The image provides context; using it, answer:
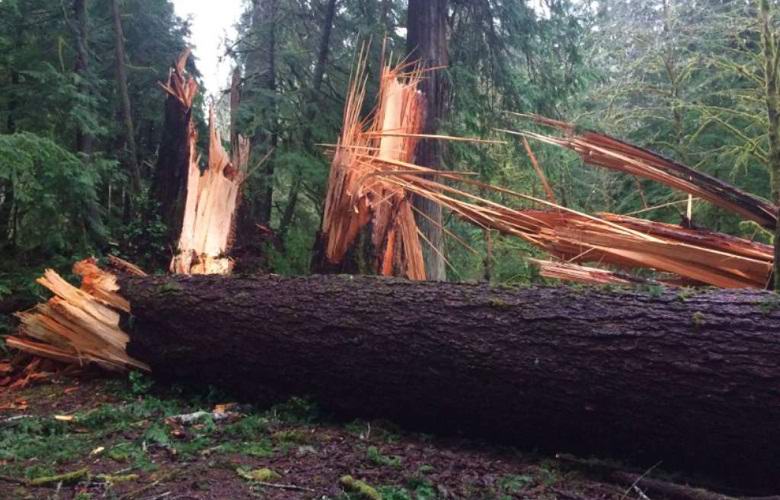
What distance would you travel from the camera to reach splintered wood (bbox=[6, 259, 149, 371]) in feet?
17.7

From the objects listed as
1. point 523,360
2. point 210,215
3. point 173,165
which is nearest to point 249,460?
point 523,360

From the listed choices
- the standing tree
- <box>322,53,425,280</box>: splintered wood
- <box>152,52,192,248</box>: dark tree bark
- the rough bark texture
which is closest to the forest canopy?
<box>152,52,192,248</box>: dark tree bark

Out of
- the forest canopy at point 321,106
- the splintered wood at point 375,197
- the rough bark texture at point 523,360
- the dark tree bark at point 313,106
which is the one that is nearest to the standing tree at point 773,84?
the forest canopy at point 321,106

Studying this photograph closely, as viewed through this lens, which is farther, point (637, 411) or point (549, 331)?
point (549, 331)

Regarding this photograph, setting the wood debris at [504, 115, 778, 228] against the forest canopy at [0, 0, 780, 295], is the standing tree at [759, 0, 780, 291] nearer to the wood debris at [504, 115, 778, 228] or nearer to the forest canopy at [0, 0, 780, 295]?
the wood debris at [504, 115, 778, 228]

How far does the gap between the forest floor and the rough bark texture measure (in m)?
0.23

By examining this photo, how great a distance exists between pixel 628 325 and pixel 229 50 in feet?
32.1

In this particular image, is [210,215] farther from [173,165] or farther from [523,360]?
[523,360]

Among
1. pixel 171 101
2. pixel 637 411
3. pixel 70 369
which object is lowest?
pixel 70 369

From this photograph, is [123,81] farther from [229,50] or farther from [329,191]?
[329,191]

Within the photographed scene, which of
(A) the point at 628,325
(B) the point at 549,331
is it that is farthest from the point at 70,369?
(A) the point at 628,325

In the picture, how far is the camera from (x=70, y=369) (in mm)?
5707

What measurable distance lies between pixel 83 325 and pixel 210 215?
2.01m

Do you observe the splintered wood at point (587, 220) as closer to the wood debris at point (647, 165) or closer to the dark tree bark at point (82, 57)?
the wood debris at point (647, 165)
